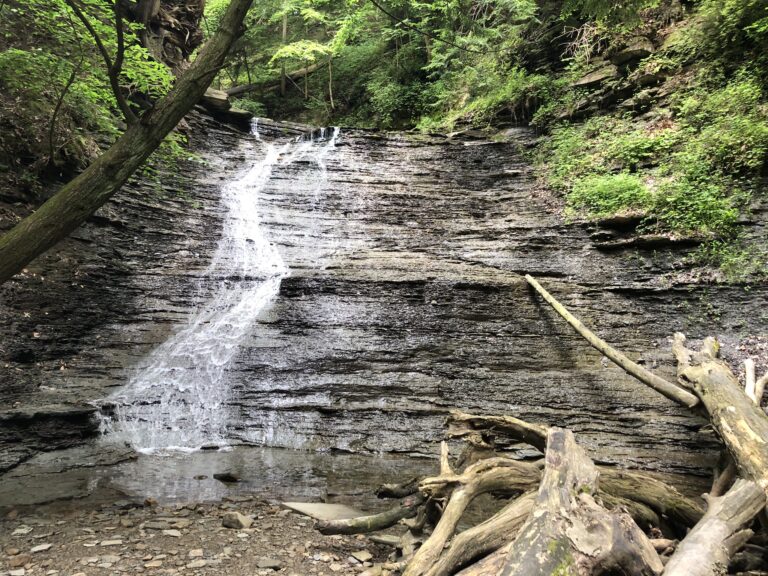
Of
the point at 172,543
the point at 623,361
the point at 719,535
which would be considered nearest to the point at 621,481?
the point at 719,535

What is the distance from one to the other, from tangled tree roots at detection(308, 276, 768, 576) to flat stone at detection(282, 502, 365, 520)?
1.64ft

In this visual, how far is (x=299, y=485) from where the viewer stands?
5.50 m

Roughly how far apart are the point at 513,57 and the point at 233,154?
1009 centimetres

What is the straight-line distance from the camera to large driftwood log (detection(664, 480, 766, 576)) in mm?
2445

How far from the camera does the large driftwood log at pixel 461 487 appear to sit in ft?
8.67

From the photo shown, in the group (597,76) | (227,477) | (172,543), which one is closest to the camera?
(172,543)

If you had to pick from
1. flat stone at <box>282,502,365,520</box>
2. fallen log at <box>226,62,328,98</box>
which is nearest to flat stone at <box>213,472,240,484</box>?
flat stone at <box>282,502,365,520</box>

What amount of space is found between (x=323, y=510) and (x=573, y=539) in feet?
10.1

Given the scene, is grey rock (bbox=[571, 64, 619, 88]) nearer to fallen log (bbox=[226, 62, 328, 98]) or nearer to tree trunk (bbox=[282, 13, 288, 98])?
fallen log (bbox=[226, 62, 328, 98])

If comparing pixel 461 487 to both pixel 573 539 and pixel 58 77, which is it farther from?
pixel 58 77

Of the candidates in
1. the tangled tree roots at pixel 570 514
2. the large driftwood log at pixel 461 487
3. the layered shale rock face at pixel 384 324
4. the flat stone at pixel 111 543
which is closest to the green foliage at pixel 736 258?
the layered shale rock face at pixel 384 324

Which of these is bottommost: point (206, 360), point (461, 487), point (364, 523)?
point (364, 523)

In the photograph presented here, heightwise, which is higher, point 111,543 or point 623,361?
point 623,361

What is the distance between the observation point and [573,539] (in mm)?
2301
